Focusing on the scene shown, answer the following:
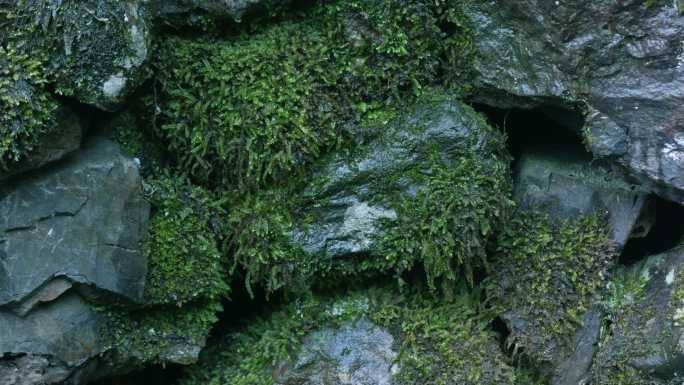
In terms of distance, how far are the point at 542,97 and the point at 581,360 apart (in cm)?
135

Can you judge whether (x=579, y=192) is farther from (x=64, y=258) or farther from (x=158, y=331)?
(x=64, y=258)

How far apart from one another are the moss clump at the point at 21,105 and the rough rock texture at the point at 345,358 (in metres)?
1.64

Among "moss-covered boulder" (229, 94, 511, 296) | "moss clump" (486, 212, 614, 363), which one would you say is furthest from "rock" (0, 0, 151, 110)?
"moss clump" (486, 212, 614, 363)

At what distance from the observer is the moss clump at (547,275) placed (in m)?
3.90

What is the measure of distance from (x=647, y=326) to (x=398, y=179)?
4.70 ft

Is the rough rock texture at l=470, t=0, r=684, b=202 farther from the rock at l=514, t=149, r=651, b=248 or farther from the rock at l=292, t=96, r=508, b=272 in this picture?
the rock at l=292, t=96, r=508, b=272

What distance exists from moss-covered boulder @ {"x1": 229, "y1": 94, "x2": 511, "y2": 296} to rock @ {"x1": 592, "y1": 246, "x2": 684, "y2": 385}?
748 millimetres

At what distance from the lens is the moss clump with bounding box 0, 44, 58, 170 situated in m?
3.33

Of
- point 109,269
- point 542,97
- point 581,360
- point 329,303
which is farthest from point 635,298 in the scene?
point 109,269

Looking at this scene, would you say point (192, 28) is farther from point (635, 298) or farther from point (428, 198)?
point (635, 298)

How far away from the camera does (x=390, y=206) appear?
3861 millimetres

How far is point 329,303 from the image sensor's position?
4070 mm

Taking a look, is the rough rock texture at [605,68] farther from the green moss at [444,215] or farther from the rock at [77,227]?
the rock at [77,227]

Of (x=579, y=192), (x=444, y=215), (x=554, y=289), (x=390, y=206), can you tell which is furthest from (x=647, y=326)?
(x=390, y=206)
